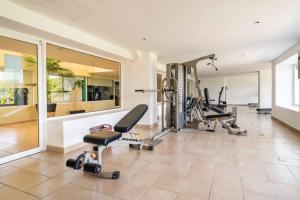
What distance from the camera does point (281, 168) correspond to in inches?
102

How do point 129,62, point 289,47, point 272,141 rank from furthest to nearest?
point 129,62 → point 289,47 → point 272,141

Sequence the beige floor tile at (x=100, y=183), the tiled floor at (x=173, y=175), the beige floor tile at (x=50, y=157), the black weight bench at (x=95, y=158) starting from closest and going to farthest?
the tiled floor at (x=173, y=175)
the beige floor tile at (x=100, y=183)
the black weight bench at (x=95, y=158)
the beige floor tile at (x=50, y=157)

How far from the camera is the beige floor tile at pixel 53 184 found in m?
2.02

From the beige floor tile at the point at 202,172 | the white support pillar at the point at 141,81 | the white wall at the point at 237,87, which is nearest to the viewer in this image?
the beige floor tile at the point at 202,172

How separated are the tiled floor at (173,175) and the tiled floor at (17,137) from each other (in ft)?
1.37

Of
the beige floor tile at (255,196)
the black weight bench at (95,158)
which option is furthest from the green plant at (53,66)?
the beige floor tile at (255,196)

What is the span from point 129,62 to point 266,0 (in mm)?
4089

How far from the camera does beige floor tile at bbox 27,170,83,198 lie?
2.02m

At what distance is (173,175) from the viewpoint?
241cm

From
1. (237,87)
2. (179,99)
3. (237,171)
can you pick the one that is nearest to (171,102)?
(179,99)

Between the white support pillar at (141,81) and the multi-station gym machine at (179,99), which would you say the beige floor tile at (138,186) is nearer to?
the multi-station gym machine at (179,99)

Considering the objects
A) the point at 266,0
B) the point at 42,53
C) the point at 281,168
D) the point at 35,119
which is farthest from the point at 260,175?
the point at 42,53

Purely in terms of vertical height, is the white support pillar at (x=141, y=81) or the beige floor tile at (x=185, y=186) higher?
the white support pillar at (x=141, y=81)

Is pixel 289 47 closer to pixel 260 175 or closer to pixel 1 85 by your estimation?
pixel 260 175
